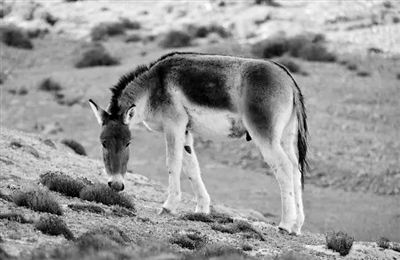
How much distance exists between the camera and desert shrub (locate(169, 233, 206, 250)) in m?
11.2

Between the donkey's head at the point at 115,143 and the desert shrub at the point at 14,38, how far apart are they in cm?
3163

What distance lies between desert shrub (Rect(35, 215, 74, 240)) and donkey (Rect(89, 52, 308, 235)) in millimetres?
2539

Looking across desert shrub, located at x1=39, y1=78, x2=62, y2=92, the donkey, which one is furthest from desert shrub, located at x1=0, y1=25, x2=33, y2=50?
the donkey

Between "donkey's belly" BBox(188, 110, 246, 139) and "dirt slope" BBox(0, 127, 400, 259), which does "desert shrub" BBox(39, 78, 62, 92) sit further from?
"donkey's belly" BBox(188, 110, 246, 139)

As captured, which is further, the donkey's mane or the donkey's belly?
the donkey's mane

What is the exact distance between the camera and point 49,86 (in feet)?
112

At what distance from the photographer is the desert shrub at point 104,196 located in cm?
1362

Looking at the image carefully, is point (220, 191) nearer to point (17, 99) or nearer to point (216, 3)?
point (17, 99)

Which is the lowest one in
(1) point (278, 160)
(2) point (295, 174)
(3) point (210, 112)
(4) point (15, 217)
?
(2) point (295, 174)

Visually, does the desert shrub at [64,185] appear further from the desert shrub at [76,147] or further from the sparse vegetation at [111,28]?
the sparse vegetation at [111,28]

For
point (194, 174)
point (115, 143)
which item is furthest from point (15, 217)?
point (194, 174)

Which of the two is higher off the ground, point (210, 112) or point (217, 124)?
point (210, 112)

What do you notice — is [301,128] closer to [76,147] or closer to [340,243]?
[340,243]

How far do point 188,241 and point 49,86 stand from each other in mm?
23887
